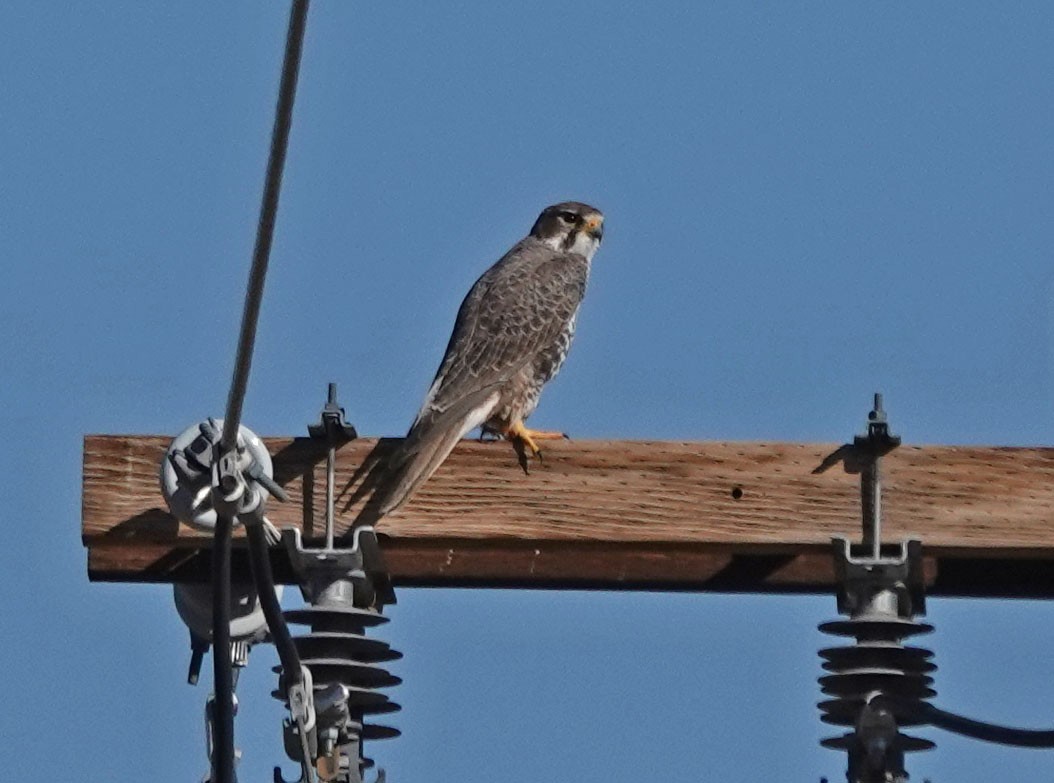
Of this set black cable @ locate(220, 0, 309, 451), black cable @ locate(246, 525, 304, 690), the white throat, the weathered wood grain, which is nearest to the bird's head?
the white throat

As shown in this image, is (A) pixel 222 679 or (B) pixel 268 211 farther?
(A) pixel 222 679

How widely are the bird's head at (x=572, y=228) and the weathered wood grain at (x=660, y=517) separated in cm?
399

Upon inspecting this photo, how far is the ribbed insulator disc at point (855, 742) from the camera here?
6.52m

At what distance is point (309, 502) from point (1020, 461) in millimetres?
1630

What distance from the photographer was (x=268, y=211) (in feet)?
17.6

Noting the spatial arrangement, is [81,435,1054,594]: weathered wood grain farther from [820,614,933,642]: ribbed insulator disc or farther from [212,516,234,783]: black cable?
[212,516,234,783]: black cable

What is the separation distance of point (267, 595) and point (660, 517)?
4.54 ft

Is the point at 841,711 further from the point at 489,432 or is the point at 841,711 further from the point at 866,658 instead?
the point at 489,432

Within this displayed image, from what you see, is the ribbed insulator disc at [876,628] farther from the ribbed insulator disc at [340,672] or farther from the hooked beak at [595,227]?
the hooked beak at [595,227]

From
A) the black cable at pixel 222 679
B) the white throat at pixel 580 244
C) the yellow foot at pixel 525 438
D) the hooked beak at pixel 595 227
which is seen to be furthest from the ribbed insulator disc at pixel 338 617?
the hooked beak at pixel 595 227

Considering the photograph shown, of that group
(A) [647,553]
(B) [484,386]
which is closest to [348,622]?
(A) [647,553]

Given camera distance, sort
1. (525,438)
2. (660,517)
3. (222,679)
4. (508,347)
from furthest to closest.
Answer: (508,347) < (525,438) < (660,517) < (222,679)

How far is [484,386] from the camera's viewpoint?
29.3 feet

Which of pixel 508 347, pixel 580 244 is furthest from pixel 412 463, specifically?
pixel 580 244
